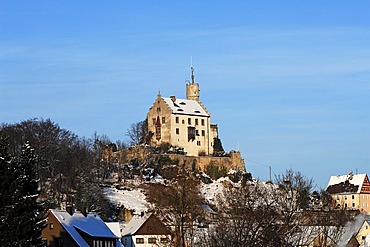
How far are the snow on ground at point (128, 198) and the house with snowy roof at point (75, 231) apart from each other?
3259 cm

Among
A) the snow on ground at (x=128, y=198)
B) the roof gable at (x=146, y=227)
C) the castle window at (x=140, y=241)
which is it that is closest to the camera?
the roof gable at (x=146, y=227)

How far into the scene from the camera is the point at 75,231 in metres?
73.1

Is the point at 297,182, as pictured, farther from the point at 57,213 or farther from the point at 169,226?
the point at 57,213

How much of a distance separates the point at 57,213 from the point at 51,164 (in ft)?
105

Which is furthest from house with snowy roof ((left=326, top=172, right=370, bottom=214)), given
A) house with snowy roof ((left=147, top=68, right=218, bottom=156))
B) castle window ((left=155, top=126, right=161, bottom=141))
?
castle window ((left=155, top=126, right=161, bottom=141))

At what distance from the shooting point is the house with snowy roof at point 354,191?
153 m

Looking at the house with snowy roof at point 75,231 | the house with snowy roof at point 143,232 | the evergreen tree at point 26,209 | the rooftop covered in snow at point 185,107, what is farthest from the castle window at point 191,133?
the evergreen tree at point 26,209

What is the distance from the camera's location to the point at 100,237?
75562 mm

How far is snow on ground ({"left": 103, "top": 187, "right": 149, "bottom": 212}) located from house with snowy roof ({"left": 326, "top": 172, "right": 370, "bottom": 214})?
144 ft

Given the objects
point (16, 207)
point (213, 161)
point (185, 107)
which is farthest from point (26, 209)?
point (185, 107)

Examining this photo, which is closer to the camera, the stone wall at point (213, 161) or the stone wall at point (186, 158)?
the stone wall at point (186, 158)

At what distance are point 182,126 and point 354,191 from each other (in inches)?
1337

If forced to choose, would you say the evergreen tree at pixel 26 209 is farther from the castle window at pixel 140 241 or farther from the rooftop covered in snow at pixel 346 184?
the rooftop covered in snow at pixel 346 184

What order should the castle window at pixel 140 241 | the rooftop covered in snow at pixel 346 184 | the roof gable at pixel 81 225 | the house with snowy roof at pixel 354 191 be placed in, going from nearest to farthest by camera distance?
1. the roof gable at pixel 81 225
2. the castle window at pixel 140 241
3. the house with snowy roof at pixel 354 191
4. the rooftop covered in snow at pixel 346 184
